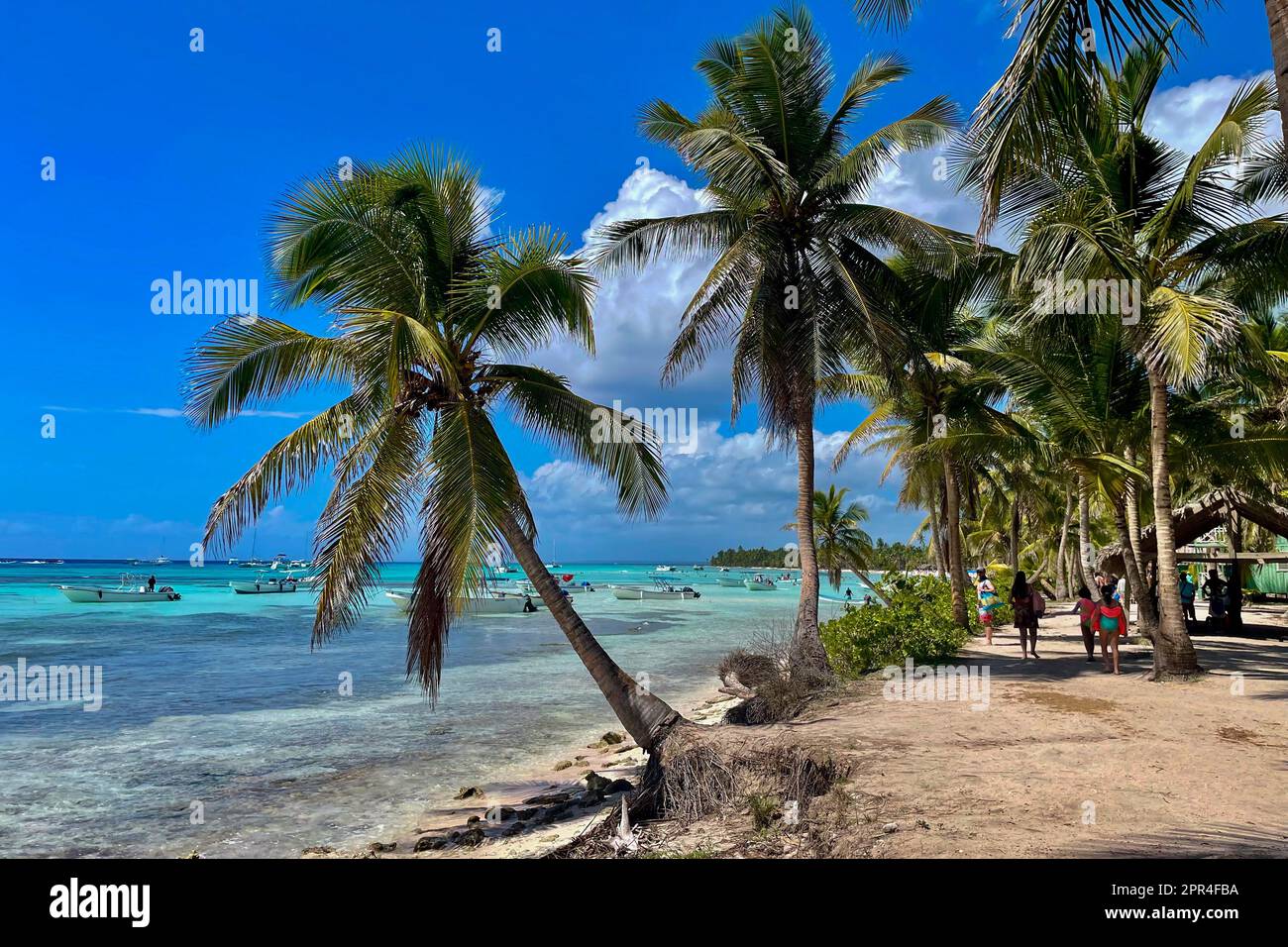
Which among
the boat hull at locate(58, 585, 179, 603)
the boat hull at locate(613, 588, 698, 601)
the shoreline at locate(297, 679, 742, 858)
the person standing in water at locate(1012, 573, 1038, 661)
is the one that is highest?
the person standing in water at locate(1012, 573, 1038, 661)

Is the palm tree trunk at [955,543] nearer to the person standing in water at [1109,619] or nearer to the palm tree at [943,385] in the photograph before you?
the palm tree at [943,385]

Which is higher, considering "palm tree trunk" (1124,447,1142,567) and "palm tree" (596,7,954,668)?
"palm tree" (596,7,954,668)

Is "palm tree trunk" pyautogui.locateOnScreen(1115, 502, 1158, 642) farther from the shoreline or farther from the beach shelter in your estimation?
the shoreline

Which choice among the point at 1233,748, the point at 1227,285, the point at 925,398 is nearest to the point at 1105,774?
the point at 1233,748

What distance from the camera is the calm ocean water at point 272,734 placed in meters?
9.53

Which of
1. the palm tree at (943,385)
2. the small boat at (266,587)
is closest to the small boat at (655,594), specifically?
the small boat at (266,587)

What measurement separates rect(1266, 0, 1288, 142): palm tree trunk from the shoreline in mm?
7950

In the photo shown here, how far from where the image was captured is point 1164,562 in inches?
458

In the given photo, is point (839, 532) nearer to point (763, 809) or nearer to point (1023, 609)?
point (1023, 609)

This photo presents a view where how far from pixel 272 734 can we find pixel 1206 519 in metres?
20.1

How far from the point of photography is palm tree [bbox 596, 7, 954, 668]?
13.2 meters

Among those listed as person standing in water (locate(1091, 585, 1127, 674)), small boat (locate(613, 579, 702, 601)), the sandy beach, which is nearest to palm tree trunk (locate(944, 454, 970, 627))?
person standing in water (locate(1091, 585, 1127, 674))

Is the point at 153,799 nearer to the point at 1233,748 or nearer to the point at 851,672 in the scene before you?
the point at 851,672
